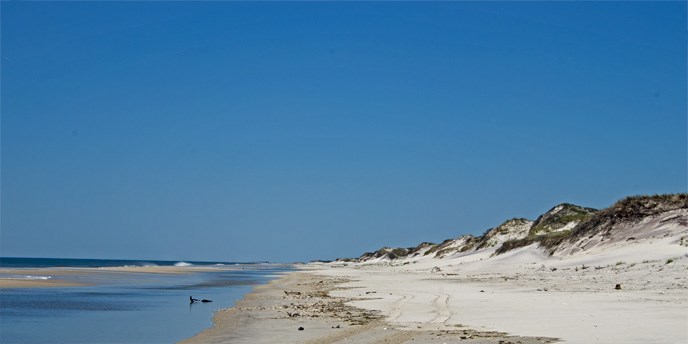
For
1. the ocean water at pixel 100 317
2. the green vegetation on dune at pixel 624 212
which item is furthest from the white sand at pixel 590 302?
the ocean water at pixel 100 317

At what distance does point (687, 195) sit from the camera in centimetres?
4194

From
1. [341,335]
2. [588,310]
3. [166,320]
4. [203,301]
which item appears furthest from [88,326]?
[588,310]

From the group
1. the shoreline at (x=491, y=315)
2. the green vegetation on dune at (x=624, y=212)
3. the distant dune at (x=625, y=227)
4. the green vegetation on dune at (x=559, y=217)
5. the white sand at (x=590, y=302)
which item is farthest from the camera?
the green vegetation on dune at (x=559, y=217)

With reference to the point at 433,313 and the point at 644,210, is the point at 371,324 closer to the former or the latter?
the point at 433,313

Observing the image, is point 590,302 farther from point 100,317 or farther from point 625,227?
point 625,227

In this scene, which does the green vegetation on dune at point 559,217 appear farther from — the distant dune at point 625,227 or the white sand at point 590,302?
the white sand at point 590,302

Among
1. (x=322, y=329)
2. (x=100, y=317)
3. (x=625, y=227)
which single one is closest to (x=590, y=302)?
(x=322, y=329)

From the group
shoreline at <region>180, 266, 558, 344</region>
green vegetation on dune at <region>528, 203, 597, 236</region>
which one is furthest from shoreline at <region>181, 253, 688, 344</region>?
green vegetation on dune at <region>528, 203, 597, 236</region>

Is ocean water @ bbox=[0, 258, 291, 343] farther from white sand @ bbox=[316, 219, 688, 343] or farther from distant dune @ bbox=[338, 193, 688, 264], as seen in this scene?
distant dune @ bbox=[338, 193, 688, 264]

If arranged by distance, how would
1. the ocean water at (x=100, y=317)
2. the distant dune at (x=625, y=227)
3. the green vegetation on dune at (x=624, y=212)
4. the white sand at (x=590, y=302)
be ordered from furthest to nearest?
the green vegetation on dune at (x=624, y=212) → the distant dune at (x=625, y=227) → the ocean water at (x=100, y=317) → the white sand at (x=590, y=302)

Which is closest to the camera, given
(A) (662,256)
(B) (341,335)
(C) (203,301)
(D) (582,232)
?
(B) (341,335)

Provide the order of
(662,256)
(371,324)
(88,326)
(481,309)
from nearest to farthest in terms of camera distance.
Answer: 1. (371,324)
2. (88,326)
3. (481,309)
4. (662,256)

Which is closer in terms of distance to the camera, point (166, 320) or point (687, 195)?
point (166, 320)

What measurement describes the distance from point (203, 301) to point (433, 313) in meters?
11.2
